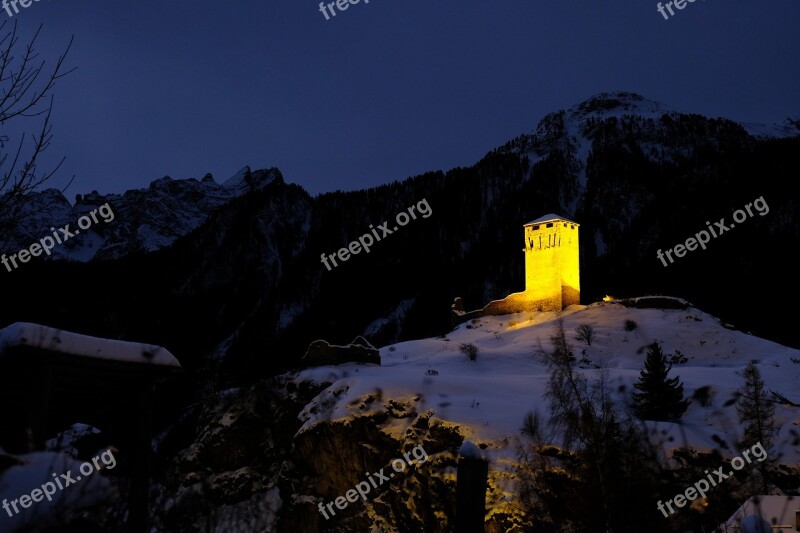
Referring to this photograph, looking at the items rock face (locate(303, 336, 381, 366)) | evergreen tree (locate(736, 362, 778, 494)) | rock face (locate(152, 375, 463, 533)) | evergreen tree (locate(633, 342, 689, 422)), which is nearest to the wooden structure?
rock face (locate(152, 375, 463, 533))

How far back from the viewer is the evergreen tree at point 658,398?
2195 cm

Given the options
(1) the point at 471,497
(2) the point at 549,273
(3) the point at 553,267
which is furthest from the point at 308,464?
(3) the point at 553,267

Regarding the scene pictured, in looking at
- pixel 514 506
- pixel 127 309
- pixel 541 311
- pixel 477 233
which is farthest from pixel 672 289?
pixel 127 309

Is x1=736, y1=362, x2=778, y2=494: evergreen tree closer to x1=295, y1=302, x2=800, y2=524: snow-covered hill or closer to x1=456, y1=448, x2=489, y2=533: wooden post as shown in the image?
x1=295, y1=302, x2=800, y2=524: snow-covered hill

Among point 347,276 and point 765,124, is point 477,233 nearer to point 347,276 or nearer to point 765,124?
point 347,276

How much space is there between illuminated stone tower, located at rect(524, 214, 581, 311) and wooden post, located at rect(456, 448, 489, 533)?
4296 centimetres

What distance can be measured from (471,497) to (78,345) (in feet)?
11.9

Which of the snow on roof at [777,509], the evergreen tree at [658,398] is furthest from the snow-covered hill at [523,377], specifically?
the snow on roof at [777,509]

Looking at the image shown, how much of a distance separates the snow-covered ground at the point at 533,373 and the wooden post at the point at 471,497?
1475 centimetres

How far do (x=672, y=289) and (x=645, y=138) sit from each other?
44.1 m

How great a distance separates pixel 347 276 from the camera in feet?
307

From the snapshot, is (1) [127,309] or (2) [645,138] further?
(2) [645,138]

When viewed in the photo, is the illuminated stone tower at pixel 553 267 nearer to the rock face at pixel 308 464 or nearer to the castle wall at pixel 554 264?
the castle wall at pixel 554 264

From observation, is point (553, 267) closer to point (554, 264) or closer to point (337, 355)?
point (554, 264)
